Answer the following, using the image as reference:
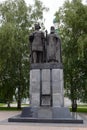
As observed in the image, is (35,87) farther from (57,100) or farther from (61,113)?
(61,113)

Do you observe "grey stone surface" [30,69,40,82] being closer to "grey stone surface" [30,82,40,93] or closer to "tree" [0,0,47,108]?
"grey stone surface" [30,82,40,93]

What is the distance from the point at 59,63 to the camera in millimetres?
14688

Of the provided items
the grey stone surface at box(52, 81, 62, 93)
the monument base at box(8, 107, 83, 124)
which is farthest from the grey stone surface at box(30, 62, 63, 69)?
the monument base at box(8, 107, 83, 124)

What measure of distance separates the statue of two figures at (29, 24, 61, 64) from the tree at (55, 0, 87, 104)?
899 cm

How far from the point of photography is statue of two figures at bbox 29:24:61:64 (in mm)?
15094

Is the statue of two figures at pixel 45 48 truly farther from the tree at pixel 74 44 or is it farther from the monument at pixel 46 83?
the tree at pixel 74 44

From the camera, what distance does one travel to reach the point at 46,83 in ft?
47.4

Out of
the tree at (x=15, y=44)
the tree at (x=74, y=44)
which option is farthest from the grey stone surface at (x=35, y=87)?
the tree at (x=15, y=44)

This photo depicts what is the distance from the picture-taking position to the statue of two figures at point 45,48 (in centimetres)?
1509

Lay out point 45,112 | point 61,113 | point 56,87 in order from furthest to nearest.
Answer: point 56,87, point 45,112, point 61,113

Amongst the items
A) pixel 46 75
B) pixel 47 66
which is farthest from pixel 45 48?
pixel 46 75

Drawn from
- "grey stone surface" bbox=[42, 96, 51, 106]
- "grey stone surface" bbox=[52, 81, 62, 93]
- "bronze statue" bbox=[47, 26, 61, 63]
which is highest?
"bronze statue" bbox=[47, 26, 61, 63]

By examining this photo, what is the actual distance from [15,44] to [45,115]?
1487 cm

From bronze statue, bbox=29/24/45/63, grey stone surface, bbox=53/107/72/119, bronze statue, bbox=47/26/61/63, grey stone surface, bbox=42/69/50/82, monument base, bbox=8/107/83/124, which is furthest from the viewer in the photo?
bronze statue, bbox=29/24/45/63
